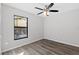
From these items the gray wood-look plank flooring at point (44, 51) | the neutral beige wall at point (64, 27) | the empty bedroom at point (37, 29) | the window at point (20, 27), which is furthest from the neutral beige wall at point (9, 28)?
the neutral beige wall at point (64, 27)

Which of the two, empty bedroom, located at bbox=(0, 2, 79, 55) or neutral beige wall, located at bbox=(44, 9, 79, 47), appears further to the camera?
neutral beige wall, located at bbox=(44, 9, 79, 47)

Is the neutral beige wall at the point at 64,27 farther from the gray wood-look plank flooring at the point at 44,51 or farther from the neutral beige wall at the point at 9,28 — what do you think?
the neutral beige wall at the point at 9,28

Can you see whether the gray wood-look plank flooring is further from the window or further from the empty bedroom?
the window

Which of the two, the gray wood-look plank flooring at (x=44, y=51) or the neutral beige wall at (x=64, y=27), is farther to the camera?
the neutral beige wall at (x=64, y=27)

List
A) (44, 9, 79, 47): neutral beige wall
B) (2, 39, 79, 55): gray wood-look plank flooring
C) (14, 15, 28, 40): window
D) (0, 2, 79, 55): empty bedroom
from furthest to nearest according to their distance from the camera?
1. (44, 9, 79, 47): neutral beige wall
2. (14, 15, 28, 40): window
3. (0, 2, 79, 55): empty bedroom
4. (2, 39, 79, 55): gray wood-look plank flooring

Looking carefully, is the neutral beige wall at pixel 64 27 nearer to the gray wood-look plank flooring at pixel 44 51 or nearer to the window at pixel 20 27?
the gray wood-look plank flooring at pixel 44 51

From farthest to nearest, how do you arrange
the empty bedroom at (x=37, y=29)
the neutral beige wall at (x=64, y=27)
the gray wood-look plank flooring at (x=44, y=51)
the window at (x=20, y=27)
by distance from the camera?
the neutral beige wall at (x=64, y=27)
the window at (x=20, y=27)
the empty bedroom at (x=37, y=29)
the gray wood-look plank flooring at (x=44, y=51)

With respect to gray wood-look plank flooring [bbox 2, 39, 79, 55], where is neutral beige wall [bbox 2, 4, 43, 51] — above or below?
above

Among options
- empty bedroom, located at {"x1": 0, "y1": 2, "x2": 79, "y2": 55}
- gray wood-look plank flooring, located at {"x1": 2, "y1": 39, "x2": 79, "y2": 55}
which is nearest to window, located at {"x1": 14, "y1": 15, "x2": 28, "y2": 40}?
empty bedroom, located at {"x1": 0, "y1": 2, "x2": 79, "y2": 55}

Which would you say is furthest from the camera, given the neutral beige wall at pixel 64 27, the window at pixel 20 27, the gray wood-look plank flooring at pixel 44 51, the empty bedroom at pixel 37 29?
the neutral beige wall at pixel 64 27

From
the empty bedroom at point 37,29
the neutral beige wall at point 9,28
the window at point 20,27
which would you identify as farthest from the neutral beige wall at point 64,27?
the window at point 20,27

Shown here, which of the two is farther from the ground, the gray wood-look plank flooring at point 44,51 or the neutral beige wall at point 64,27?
the neutral beige wall at point 64,27

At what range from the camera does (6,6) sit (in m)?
3.07

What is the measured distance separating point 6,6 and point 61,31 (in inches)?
138
